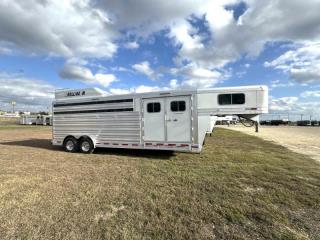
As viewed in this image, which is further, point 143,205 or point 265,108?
point 265,108

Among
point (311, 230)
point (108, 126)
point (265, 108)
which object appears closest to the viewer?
point (311, 230)

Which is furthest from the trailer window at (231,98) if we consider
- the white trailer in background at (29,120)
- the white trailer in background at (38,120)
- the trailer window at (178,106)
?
the white trailer in background at (29,120)

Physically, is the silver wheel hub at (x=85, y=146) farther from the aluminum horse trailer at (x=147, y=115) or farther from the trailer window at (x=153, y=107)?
the trailer window at (x=153, y=107)

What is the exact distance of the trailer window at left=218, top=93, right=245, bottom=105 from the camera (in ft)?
29.9

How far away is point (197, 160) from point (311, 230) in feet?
19.3

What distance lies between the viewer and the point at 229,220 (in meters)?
4.56

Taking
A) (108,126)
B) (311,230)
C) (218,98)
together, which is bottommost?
(311,230)

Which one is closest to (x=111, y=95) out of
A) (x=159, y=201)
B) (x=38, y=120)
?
(x=159, y=201)

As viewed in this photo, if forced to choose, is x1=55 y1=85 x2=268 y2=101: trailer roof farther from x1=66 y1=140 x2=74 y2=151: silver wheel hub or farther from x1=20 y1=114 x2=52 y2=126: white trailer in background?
→ x1=20 y1=114 x2=52 y2=126: white trailer in background

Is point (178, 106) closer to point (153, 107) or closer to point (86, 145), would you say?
point (153, 107)

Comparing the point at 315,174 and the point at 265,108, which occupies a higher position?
the point at 265,108

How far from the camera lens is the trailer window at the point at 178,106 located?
31.8ft

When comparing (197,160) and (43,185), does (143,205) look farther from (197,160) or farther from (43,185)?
(197,160)

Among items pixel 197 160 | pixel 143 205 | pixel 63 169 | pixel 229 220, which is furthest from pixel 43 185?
pixel 197 160
